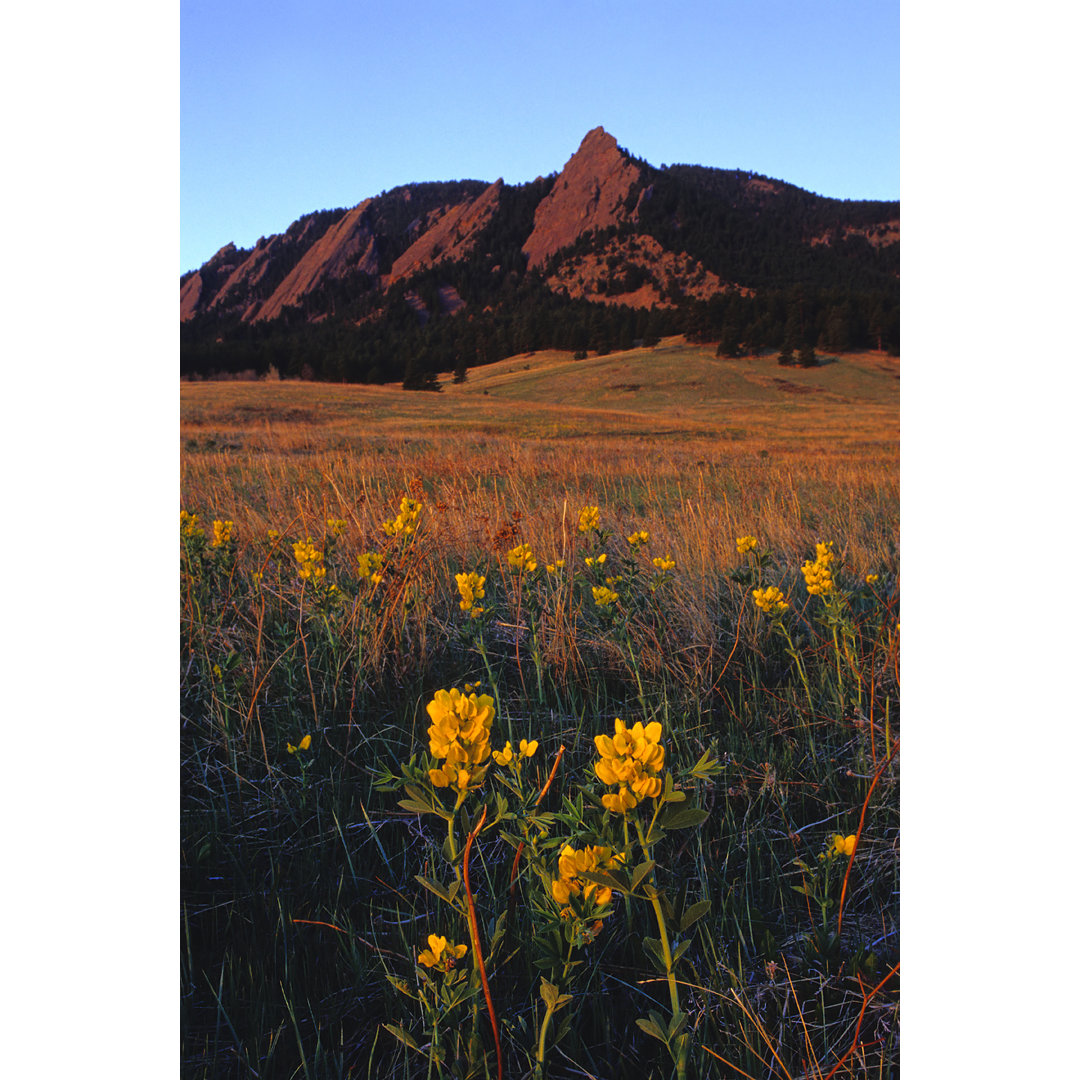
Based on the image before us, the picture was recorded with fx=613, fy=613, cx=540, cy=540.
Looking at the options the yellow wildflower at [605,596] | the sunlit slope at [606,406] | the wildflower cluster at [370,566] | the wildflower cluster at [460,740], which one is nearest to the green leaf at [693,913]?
the wildflower cluster at [460,740]

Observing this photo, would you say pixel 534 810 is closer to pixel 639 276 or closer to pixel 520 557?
pixel 520 557

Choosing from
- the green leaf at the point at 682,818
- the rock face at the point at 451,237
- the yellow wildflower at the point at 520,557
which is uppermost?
the rock face at the point at 451,237

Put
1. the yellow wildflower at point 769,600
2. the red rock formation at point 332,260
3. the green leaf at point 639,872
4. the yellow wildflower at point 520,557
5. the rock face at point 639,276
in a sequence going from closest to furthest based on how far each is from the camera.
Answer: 1. the green leaf at point 639,872
2. the yellow wildflower at point 769,600
3. the yellow wildflower at point 520,557
4. the rock face at point 639,276
5. the red rock formation at point 332,260

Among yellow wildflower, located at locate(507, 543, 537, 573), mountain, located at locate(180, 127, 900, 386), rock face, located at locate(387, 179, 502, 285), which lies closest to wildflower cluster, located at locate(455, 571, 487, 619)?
yellow wildflower, located at locate(507, 543, 537, 573)

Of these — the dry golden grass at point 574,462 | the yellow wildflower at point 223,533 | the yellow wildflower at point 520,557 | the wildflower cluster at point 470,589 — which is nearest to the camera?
the wildflower cluster at point 470,589

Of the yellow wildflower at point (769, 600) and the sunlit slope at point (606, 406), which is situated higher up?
the sunlit slope at point (606, 406)

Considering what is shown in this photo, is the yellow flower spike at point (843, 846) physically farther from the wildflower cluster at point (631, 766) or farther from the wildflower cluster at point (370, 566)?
the wildflower cluster at point (370, 566)

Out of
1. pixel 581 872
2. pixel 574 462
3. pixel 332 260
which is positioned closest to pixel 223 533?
pixel 581 872

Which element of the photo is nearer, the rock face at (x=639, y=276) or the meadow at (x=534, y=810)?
the meadow at (x=534, y=810)
